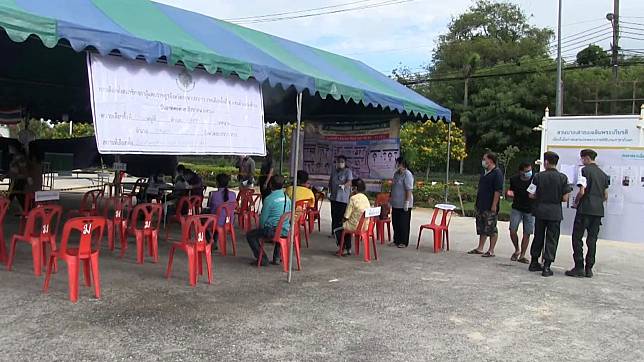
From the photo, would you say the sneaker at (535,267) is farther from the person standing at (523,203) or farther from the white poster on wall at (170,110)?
the white poster on wall at (170,110)

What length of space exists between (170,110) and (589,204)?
5077 mm

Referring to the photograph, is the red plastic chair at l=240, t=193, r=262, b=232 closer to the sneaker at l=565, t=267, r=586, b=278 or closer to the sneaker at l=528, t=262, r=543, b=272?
the sneaker at l=528, t=262, r=543, b=272

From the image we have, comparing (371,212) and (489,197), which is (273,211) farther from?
(489,197)

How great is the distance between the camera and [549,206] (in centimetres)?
696

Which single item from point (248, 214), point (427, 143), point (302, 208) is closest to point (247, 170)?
point (248, 214)

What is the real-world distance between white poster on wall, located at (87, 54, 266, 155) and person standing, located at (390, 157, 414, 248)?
3.21 meters

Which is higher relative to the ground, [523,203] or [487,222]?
[523,203]

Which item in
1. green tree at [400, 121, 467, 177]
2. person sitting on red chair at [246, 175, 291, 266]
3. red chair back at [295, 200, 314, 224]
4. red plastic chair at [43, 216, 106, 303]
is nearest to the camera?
red plastic chair at [43, 216, 106, 303]

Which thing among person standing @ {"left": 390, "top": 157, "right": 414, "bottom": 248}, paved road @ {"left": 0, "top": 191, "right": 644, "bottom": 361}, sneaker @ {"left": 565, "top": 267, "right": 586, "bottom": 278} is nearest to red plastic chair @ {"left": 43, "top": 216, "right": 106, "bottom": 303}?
paved road @ {"left": 0, "top": 191, "right": 644, "bottom": 361}

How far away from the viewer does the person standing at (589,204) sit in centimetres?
691

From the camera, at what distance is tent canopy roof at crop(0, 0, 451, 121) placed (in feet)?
13.9

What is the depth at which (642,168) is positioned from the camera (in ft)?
24.4

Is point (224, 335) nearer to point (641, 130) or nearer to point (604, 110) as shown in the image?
point (641, 130)

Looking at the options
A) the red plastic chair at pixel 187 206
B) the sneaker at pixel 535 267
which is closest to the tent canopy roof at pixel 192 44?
the red plastic chair at pixel 187 206
